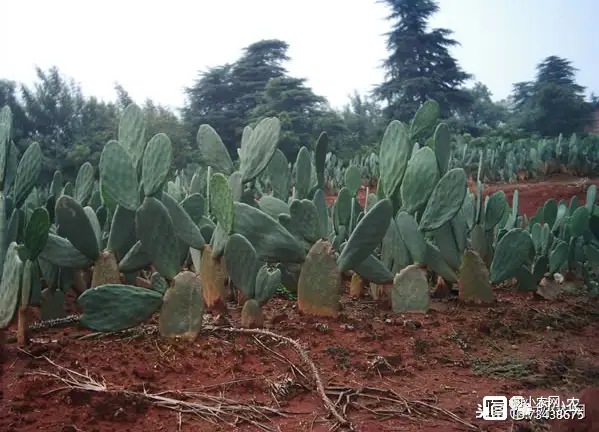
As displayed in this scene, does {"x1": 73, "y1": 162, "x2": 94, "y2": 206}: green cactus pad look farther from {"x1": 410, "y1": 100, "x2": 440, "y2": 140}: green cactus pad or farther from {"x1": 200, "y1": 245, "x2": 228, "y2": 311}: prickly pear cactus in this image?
{"x1": 410, "y1": 100, "x2": 440, "y2": 140}: green cactus pad

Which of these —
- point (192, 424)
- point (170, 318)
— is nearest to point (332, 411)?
point (192, 424)

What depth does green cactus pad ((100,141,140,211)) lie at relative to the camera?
1998 millimetres

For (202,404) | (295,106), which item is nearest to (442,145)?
(202,404)

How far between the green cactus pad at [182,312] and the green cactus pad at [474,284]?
4.01 ft

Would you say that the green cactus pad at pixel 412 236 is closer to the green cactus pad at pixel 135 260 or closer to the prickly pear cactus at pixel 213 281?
the prickly pear cactus at pixel 213 281

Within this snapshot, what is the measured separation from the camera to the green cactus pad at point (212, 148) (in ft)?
8.64

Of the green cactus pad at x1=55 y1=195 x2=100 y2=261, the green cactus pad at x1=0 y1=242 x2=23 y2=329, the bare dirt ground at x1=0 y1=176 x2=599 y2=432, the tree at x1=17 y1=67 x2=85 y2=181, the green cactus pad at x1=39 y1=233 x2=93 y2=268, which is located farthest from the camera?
the tree at x1=17 y1=67 x2=85 y2=181

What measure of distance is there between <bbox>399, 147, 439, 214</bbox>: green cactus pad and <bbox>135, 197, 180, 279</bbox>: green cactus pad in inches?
38.8

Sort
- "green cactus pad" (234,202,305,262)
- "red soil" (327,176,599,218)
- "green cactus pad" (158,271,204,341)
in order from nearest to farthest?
"green cactus pad" (158,271,204,341), "green cactus pad" (234,202,305,262), "red soil" (327,176,599,218)

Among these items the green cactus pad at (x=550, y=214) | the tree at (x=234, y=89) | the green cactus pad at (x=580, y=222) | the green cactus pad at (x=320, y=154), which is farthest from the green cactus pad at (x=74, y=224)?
the tree at (x=234, y=89)

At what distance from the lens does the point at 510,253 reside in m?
2.59

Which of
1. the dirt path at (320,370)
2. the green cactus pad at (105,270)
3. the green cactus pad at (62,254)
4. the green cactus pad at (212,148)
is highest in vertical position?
the green cactus pad at (212,148)

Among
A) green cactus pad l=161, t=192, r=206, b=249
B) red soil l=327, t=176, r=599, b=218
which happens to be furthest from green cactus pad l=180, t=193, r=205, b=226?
red soil l=327, t=176, r=599, b=218

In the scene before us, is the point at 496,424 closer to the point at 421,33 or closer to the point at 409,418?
the point at 409,418
